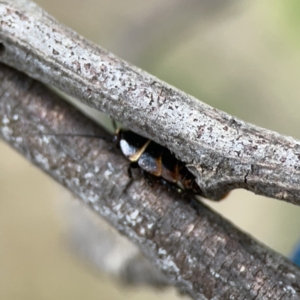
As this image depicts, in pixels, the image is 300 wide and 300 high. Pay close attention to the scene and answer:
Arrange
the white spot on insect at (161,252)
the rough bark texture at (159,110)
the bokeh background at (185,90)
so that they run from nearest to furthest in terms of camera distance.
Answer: the rough bark texture at (159,110)
the white spot on insect at (161,252)
the bokeh background at (185,90)

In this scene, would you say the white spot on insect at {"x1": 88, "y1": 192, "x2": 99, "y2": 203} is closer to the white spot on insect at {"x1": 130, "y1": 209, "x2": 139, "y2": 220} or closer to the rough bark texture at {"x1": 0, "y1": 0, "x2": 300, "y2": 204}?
the white spot on insect at {"x1": 130, "y1": 209, "x2": 139, "y2": 220}

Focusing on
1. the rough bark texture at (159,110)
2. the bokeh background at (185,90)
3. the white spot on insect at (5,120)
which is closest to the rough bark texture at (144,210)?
the white spot on insect at (5,120)

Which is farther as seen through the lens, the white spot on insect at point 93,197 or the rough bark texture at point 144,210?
the white spot on insect at point 93,197

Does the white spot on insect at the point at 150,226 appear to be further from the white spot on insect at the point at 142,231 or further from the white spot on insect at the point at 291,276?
the white spot on insect at the point at 291,276

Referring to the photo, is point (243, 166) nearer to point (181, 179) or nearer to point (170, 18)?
point (181, 179)

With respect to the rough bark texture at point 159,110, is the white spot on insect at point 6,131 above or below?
below

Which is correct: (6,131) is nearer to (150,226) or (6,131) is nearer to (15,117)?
(15,117)
